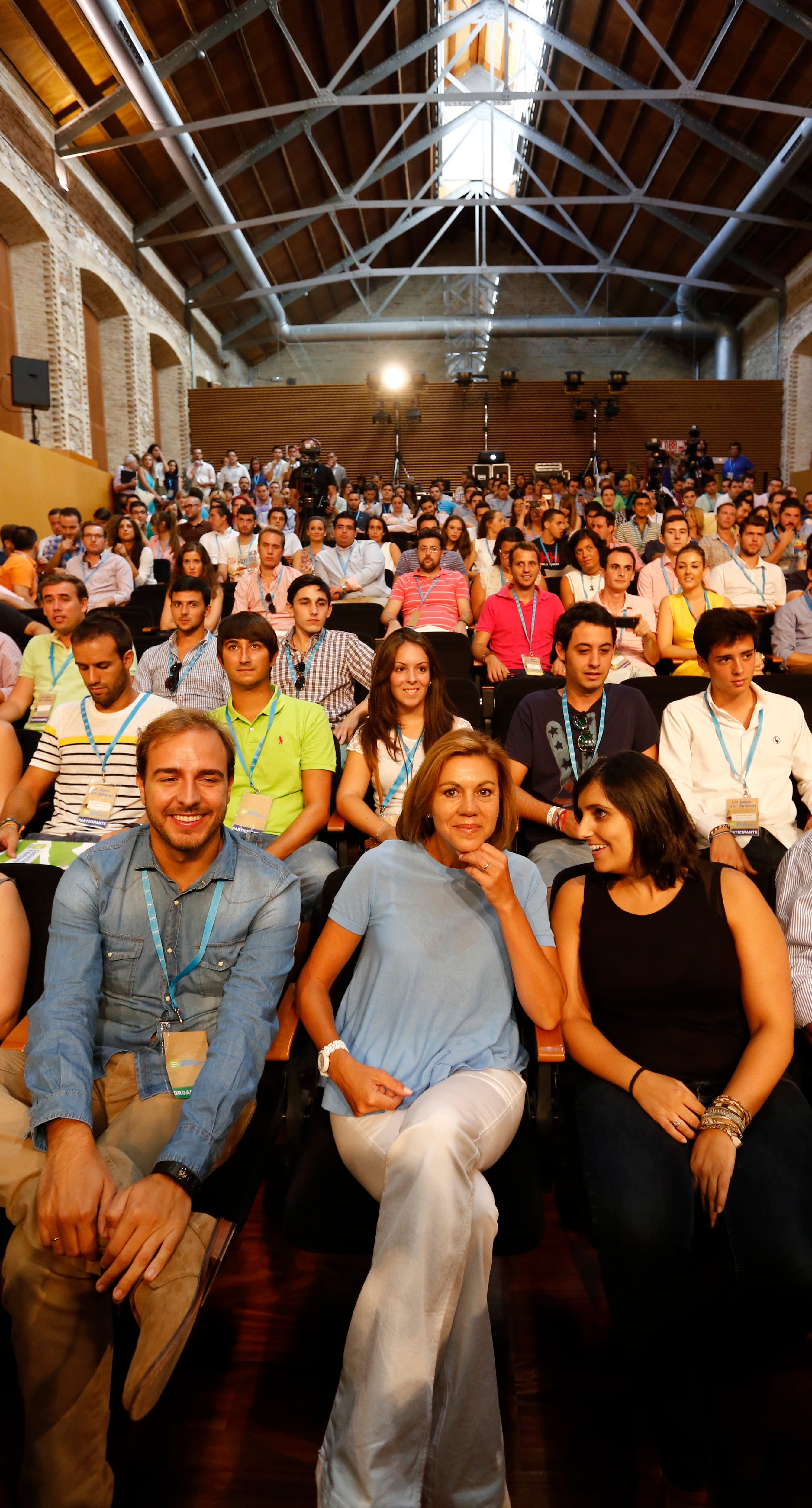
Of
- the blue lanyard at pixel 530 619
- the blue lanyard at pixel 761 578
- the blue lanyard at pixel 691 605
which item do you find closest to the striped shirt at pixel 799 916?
the blue lanyard at pixel 691 605

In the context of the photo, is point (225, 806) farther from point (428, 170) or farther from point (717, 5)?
point (428, 170)

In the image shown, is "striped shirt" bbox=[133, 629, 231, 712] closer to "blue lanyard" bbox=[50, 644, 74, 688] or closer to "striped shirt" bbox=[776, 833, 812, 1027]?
"blue lanyard" bbox=[50, 644, 74, 688]

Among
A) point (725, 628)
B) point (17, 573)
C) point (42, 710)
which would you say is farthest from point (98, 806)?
point (17, 573)

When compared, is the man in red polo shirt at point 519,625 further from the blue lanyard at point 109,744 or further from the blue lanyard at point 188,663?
the blue lanyard at point 109,744

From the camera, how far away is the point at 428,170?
54.1 ft

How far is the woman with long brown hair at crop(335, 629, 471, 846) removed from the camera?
8.08 feet

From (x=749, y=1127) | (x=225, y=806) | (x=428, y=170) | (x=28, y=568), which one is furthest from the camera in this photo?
(x=428, y=170)

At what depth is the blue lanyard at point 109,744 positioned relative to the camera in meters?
2.48

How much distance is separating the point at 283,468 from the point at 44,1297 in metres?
12.3

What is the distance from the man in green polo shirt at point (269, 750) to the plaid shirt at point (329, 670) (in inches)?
31.9

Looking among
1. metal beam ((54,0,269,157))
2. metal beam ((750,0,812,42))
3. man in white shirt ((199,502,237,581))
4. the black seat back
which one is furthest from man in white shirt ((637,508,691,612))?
metal beam ((54,0,269,157))

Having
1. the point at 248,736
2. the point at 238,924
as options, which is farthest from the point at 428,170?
the point at 238,924

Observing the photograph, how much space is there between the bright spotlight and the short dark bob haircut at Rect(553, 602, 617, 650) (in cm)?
1432

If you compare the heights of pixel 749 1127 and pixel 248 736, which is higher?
pixel 248 736
